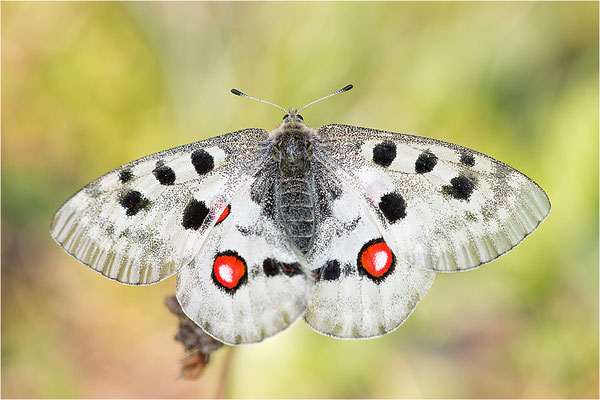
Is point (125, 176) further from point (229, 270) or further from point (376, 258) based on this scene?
point (376, 258)

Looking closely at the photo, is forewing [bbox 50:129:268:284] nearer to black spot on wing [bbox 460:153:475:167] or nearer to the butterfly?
the butterfly

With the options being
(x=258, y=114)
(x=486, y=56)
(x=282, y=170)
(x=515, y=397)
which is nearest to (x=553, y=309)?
(x=515, y=397)

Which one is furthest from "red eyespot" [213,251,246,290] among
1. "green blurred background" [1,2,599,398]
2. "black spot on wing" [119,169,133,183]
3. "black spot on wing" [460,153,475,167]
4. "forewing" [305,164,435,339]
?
"green blurred background" [1,2,599,398]

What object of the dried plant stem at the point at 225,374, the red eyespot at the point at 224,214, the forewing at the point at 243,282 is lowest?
the dried plant stem at the point at 225,374

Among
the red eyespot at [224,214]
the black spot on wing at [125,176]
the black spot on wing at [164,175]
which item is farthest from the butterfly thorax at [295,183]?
the black spot on wing at [125,176]

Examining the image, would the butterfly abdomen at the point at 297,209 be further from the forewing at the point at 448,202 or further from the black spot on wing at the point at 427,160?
the black spot on wing at the point at 427,160
